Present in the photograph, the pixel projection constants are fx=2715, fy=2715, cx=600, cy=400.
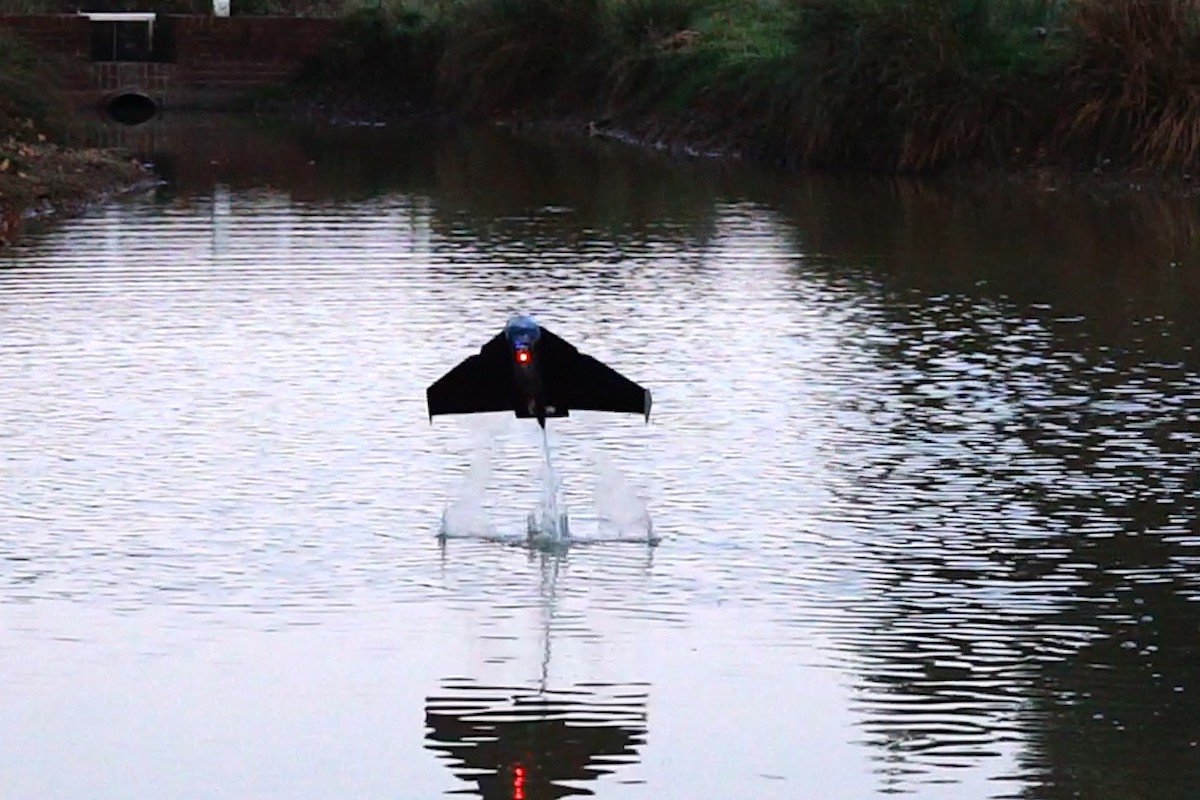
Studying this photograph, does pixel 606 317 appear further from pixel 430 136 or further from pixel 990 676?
pixel 430 136

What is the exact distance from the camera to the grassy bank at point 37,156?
29.6 meters

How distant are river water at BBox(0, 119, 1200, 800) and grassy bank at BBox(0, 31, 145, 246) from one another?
14.0 feet

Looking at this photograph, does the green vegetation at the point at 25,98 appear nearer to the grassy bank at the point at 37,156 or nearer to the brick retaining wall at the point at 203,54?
the grassy bank at the point at 37,156

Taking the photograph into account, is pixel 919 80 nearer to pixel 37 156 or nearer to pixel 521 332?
pixel 37 156

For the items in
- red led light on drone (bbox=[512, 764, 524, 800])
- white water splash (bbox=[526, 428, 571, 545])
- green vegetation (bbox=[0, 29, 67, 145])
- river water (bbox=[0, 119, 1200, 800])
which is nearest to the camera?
red led light on drone (bbox=[512, 764, 524, 800])

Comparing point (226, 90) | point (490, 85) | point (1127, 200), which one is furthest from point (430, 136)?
point (1127, 200)

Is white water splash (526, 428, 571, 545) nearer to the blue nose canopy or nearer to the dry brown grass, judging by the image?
the blue nose canopy

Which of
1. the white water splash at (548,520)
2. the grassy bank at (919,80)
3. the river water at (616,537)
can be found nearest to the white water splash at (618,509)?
the river water at (616,537)

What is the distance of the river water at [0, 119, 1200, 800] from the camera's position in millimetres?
9266

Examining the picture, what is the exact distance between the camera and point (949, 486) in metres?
13.9

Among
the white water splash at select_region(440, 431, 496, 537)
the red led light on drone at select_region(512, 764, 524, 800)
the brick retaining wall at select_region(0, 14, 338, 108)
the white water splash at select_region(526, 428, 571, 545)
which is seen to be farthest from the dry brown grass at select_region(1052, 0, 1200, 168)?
the red led light on drone at select_region(512, 764, 524, 800)

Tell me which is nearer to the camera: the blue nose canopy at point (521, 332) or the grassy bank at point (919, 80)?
the blue nose canopy at point (521, 332)

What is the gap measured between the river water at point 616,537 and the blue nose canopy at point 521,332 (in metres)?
1.03

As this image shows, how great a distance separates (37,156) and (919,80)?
36.5ft
